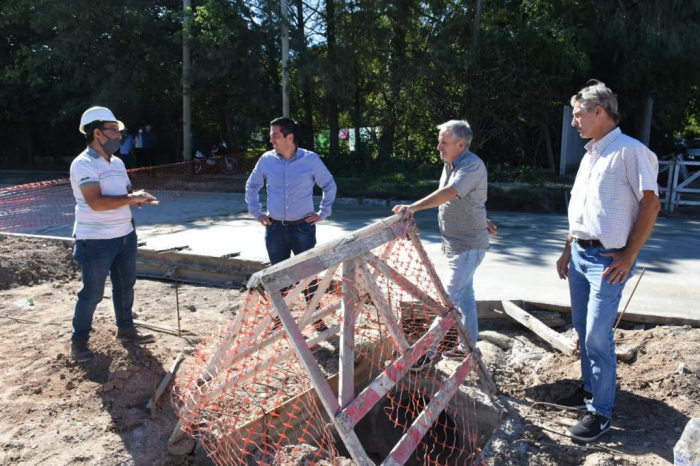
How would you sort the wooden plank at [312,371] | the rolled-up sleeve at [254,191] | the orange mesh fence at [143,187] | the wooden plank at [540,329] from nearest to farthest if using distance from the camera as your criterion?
the wooden plank at [312,371] → the wooden plank at [540,329] → the rolled-up sleeve at [254,191] → the orange mesh fence at [143,187]

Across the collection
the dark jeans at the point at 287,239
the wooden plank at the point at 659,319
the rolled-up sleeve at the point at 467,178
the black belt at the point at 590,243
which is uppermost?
the rolled-up sleeve at the point at 467,178

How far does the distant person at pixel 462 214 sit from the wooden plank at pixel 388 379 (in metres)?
0.32

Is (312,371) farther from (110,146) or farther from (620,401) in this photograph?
(110,146)

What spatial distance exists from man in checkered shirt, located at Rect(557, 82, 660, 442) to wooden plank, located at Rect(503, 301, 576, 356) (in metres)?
0.98

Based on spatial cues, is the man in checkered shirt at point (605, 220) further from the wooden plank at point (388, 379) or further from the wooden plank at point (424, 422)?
the wooden plank at point (388, 379)

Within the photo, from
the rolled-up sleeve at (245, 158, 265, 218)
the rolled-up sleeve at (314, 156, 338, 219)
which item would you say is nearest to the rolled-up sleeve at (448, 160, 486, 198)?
the rolled-up sleeve at (314, 156, 338, 219)

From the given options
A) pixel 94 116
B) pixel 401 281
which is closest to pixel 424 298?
pixel 401 281

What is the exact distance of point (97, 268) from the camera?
14.5ft

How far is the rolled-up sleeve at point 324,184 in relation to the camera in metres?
5.07

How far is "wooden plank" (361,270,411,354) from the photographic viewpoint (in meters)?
3.38

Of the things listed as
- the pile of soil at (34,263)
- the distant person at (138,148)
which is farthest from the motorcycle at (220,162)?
the pile of soil at (34,263)

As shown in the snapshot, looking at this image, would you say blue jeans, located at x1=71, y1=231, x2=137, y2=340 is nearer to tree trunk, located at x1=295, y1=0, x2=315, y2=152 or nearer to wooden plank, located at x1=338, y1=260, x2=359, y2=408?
wooden plank, located at x1=338, y1=260, x2=359, y2=408

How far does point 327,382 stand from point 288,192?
2.01 m

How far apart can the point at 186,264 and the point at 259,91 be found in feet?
33.1
